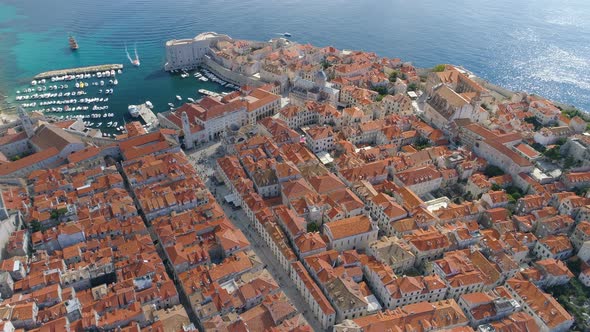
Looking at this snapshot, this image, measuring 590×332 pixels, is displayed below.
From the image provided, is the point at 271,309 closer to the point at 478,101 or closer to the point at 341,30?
the point at 478,101

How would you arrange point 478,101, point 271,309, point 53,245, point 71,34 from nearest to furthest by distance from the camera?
point 271,309
point 53,245
point 478,101
point 71,34

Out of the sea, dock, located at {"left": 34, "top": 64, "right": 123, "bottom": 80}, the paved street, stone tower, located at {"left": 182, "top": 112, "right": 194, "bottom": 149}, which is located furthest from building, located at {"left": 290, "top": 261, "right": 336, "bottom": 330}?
dock, located at {"left": 34, "top": 64, "right": 123, "bottom": 80}

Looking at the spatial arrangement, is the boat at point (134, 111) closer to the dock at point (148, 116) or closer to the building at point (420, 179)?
the dock at point (148, 116)

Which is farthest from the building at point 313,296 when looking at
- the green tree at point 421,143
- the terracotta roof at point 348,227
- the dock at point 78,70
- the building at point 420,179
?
the dock at point 78,70

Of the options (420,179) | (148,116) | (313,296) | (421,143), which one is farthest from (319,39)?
(313,296)

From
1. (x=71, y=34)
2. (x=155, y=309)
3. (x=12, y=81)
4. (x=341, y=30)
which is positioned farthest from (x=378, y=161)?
(x=71, y=34)
